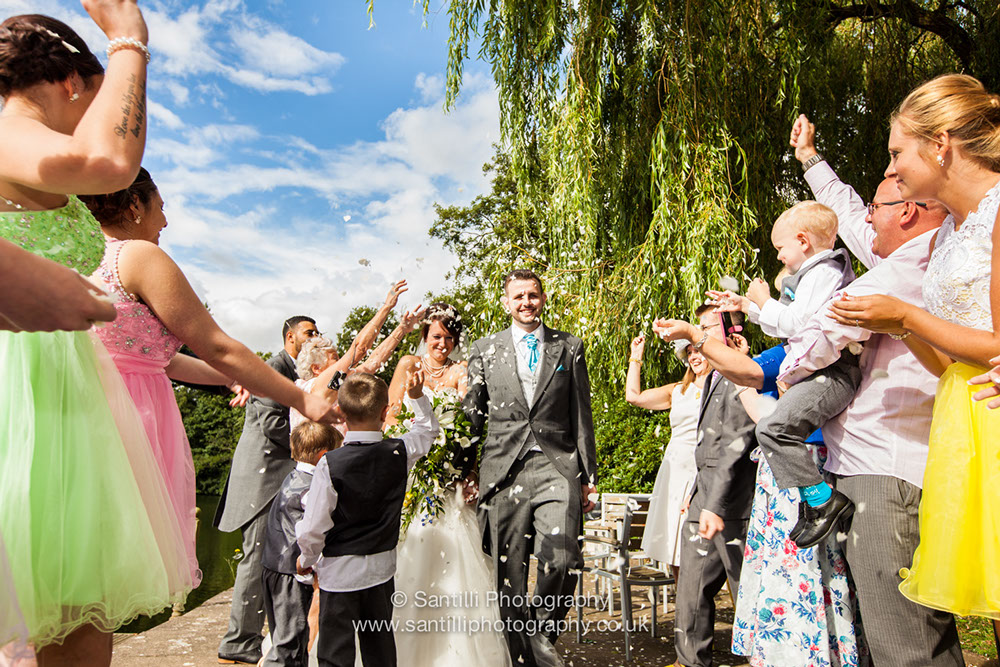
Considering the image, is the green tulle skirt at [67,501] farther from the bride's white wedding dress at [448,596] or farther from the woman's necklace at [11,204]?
the bride's white wedding dress at [448,596]

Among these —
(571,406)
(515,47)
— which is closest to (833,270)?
(571,406)

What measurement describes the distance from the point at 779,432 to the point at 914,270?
764 mm

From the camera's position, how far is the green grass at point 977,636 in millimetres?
5098

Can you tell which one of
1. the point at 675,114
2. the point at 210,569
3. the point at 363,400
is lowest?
the point at 210,569

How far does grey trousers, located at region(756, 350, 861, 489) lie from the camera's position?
2654 millimetres

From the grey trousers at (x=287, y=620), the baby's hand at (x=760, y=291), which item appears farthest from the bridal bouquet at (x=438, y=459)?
the baby's hand at (x=760, y=291)

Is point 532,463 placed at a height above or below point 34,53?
below

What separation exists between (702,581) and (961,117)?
325 cm

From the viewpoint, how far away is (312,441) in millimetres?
4211

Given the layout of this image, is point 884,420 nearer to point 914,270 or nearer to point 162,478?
point 914,270

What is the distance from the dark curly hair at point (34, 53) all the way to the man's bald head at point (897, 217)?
264 centimetres

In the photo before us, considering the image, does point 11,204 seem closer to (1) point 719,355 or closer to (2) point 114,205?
(2) point 114,205

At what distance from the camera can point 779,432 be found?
2.83 metres

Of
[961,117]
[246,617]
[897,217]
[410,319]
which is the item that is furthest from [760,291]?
[246,617]
